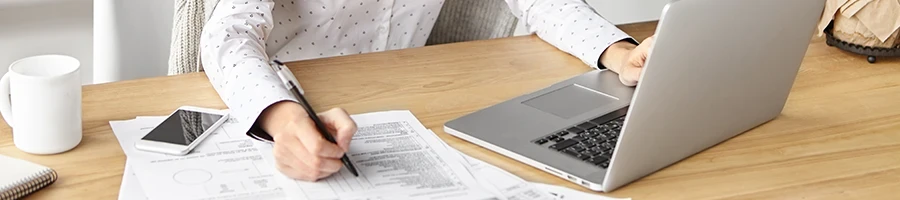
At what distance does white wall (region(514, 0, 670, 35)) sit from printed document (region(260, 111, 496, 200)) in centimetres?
188

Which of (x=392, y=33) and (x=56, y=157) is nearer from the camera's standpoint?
(x=56, y=157)

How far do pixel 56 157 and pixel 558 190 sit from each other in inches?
19.9

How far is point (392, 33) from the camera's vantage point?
1688 millimetres

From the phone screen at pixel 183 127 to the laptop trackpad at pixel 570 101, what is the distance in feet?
1.24

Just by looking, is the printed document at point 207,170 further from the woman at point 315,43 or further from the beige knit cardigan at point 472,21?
the beige knit cardigan at point 472,21

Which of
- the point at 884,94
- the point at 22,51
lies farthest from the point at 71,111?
the point at 22,51

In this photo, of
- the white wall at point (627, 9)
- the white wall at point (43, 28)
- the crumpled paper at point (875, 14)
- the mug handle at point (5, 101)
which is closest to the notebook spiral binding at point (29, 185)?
the mug handle at point (5, 101)

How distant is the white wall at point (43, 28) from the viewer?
90.7 inches

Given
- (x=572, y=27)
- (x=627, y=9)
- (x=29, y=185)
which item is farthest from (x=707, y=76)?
(x=627, y=9)

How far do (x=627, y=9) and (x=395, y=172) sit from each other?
6.89 ft

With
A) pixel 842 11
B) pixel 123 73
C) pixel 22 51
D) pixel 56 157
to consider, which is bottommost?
pixel 22 51

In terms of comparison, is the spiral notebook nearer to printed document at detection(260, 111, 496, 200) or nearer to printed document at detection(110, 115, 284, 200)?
printed document at detection(110, 115, 284, 200)

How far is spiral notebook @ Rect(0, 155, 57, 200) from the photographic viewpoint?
0.98 metres

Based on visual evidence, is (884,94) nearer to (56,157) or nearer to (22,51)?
(56,157)
